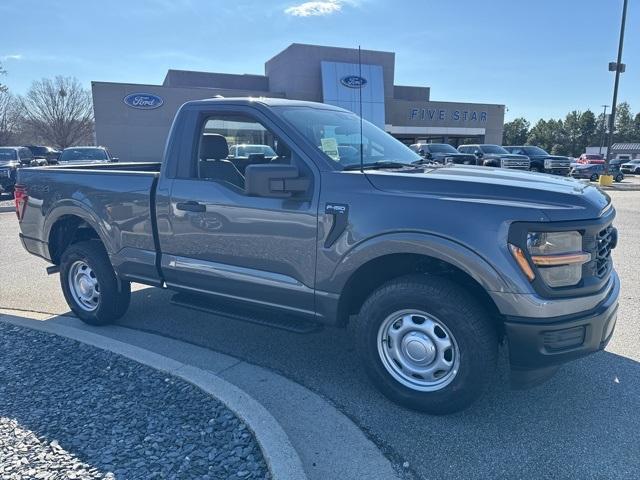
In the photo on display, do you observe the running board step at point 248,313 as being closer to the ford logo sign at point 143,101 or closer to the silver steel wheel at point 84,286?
the silver steel wheel at point 84,286

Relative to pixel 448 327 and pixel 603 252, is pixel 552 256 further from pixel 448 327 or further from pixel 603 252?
pixel 448 327

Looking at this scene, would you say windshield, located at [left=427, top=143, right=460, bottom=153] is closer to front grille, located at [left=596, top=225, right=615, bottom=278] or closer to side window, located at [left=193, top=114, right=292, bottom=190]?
side window, located at [left=193, top=114, right=292, bottom=190]

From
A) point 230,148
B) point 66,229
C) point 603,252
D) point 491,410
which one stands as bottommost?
point 491,410

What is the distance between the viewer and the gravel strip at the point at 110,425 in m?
2.61

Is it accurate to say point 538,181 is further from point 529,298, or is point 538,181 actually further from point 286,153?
point 286,153

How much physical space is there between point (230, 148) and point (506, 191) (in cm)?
257

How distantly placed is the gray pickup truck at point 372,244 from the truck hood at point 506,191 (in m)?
0.01

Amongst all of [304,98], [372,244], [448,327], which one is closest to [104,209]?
[372,244]

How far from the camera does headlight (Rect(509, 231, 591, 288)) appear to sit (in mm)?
2809

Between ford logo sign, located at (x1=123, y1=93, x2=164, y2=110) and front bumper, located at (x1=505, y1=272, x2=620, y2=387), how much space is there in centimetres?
3563

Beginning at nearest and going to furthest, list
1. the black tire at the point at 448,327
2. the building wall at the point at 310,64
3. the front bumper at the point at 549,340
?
the front bumper at the point at 549,340 → the black tire at the point at 448,327 → the building wall at the point at 310,64

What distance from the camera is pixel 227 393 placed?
3.34 m

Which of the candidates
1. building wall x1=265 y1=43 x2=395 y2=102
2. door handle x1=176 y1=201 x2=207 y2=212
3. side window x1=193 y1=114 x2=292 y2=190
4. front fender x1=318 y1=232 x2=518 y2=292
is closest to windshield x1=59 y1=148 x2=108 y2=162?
side window x1=193 y1=114 x2=292 y2=190

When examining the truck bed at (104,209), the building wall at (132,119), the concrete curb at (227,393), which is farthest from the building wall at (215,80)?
the concrete curb at (227,393)
